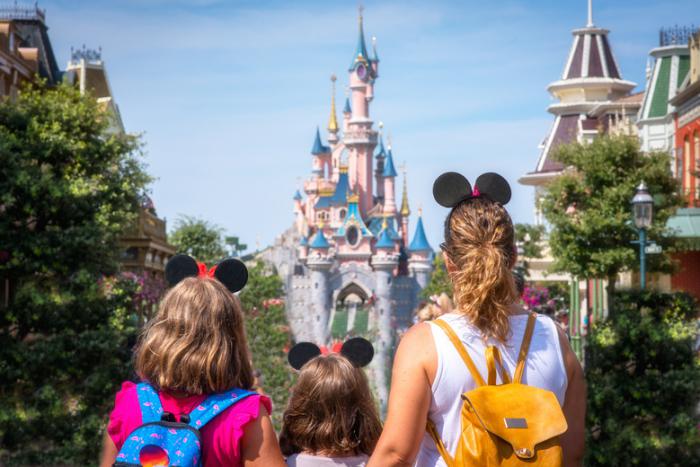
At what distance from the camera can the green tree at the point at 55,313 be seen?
17.2m

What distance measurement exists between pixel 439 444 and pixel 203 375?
812 millimetres

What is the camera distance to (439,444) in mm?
4062

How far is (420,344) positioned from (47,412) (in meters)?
14.0

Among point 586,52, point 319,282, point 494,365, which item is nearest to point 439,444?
point 494,365

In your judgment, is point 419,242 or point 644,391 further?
point 419,242

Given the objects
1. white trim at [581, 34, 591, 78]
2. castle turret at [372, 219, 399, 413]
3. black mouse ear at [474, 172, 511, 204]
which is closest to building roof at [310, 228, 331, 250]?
castle turret at [372, 219, 399, 413]

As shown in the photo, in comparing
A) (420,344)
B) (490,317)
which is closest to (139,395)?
(420,344)

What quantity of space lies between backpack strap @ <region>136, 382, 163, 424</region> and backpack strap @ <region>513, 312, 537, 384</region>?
1175mm

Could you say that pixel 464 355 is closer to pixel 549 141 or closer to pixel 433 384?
pixel 433 384

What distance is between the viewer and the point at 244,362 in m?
4.06

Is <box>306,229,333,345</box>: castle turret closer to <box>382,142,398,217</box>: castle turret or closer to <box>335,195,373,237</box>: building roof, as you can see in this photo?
<box>335,195,373,237</box>: building roof

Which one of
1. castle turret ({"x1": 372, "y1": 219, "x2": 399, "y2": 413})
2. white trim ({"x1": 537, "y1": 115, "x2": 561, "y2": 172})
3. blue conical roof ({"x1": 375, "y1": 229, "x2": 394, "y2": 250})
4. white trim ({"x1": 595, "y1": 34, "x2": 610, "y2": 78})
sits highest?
white trim ({"x1": 595, "y1": 34, "x2": 610, "y2": 78})

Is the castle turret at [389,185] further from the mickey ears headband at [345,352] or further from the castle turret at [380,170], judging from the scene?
the mickey ears headband at [345,352]

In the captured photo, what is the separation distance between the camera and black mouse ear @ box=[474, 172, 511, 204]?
442 cm
